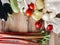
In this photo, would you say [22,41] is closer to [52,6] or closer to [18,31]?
[18,31]

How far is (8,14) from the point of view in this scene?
1.18 meters

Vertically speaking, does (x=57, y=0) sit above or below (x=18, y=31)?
above

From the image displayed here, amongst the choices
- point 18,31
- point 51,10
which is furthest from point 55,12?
point 18,31

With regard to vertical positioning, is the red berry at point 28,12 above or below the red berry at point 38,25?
above

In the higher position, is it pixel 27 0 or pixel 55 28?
pixel 27 0

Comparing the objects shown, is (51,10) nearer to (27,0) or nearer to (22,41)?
(27,0)

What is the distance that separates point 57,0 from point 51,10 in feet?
0.25

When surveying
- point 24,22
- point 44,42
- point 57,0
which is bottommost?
point 44,42

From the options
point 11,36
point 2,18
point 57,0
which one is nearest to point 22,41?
point 11,36

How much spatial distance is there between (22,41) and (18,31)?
81 mm

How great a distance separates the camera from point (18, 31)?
1.18m

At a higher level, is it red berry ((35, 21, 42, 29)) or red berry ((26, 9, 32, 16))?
red berry ((26, 9, 32, 16))

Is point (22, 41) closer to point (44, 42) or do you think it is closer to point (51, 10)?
point (44, 42)

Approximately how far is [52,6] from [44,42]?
246 millimetres
